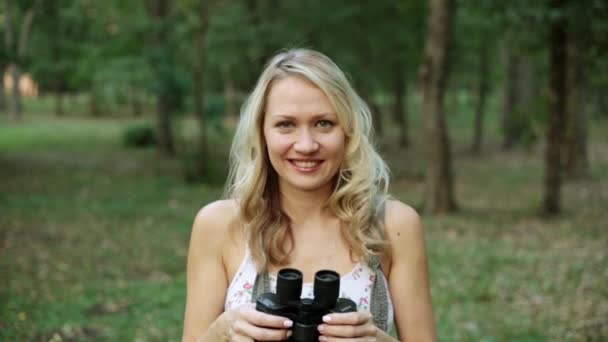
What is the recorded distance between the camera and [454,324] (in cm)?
660

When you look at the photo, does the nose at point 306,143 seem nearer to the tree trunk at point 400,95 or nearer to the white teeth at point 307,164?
the white teeth at point 307,164

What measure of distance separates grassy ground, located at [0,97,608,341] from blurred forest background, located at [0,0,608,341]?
0.12 feet

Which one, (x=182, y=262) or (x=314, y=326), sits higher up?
(x=314, y=326)

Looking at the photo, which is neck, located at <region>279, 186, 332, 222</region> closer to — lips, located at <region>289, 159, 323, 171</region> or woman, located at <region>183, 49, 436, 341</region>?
woman, located at <region>183, 49, 436, 341</region>

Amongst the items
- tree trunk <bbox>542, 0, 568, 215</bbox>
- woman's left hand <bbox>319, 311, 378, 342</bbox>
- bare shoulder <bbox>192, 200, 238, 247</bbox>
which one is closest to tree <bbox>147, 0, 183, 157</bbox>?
tree trunk <bbox>542, 0, 568, 215</bbox>

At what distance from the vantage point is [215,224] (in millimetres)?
2607

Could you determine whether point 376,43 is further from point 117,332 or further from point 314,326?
point 314,326

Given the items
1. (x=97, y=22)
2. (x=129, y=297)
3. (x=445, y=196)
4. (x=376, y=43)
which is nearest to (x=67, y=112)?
(x=97, y=22)

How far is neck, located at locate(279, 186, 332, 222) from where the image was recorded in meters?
2.62

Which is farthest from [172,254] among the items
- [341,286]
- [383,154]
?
[341,286]

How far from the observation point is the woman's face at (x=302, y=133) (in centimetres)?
241

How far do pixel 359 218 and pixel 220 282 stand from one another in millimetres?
595

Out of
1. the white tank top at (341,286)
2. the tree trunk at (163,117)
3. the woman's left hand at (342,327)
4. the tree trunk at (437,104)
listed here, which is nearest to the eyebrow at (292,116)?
the white tank top at (341,286)

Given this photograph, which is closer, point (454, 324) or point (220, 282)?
point (220, 282)
